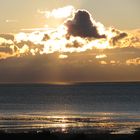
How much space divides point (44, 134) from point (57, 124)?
26.5 metres

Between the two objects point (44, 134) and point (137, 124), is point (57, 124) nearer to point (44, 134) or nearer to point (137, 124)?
point (137, 124)

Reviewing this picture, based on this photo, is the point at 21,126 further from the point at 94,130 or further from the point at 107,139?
the point at 107,139

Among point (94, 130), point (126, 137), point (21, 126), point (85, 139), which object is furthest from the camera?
point (21, 126)

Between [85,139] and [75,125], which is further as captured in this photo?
[75,125]

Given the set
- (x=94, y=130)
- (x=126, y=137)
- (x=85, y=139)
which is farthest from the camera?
(x=94, y=130)

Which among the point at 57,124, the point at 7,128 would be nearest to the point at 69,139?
the point at 7,128

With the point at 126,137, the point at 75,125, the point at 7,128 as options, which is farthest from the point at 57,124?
the point at 126,137

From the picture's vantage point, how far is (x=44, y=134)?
57406mm

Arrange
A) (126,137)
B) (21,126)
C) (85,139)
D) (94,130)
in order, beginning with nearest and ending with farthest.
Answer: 1. (85,139)
2. (126,137)
3. (94,130)
4. (21,126)

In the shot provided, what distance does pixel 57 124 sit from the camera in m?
83.9

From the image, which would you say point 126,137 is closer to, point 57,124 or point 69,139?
point 69,139

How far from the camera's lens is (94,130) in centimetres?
7269

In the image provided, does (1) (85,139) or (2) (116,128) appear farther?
(2) (116,128)

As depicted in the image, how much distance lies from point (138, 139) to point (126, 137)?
307 cm
